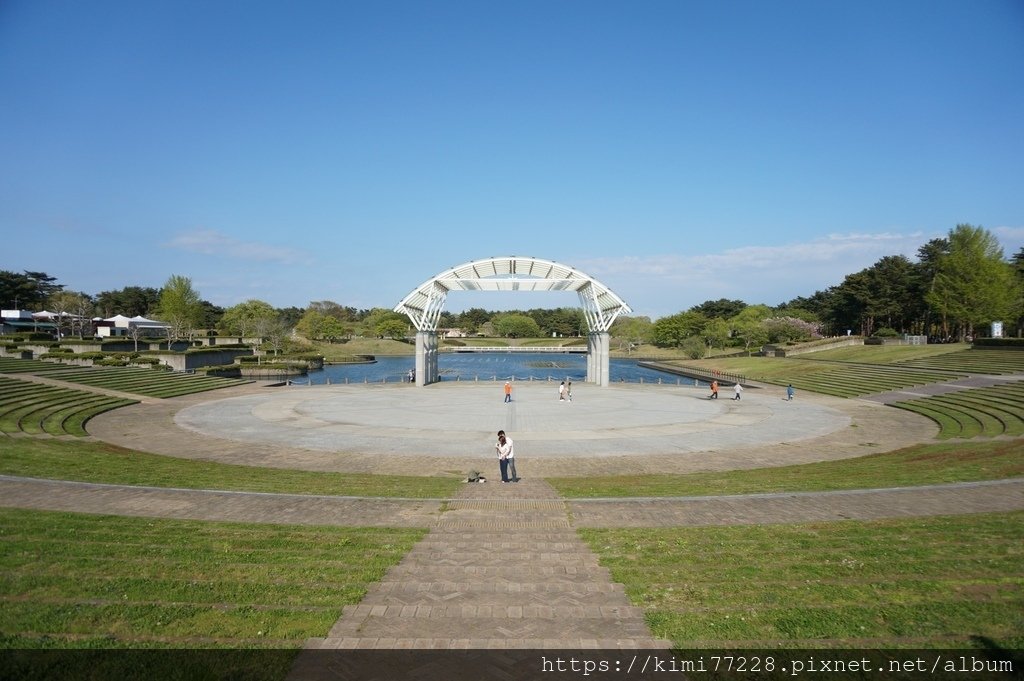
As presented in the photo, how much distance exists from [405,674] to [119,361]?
59.4 m

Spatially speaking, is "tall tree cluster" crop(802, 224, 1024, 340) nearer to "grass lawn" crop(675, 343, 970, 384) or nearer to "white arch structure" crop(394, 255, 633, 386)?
"grass lawn" crop(675, 343, 970, 384)

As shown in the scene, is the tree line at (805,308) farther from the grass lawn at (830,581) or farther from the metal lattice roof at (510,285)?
the grass lawn at (830,581)

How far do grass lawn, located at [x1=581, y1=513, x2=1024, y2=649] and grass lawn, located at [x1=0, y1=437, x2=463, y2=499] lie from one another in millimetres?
6642

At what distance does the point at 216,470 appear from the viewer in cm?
1772

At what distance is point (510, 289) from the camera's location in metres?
53.0

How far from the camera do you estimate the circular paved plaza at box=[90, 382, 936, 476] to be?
2066cm

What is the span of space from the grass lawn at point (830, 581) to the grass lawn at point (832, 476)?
148 inches

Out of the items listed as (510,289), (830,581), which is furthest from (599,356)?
(830,581)

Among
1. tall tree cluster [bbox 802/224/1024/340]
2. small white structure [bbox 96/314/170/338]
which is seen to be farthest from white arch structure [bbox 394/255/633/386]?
small white structure [bbox 96/314/170/338]

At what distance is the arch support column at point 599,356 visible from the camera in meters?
52.4

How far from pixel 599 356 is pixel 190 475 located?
40868 mm

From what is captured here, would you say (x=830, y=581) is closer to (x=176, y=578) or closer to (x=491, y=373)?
(x=176, y=578)

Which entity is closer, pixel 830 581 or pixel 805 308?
pixel 830 581

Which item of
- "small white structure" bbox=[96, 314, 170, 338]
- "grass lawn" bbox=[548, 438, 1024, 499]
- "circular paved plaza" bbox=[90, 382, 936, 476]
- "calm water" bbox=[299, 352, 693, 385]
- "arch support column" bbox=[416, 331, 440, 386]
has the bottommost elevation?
"calm water" bbox=[299, 352, 693, 385]
